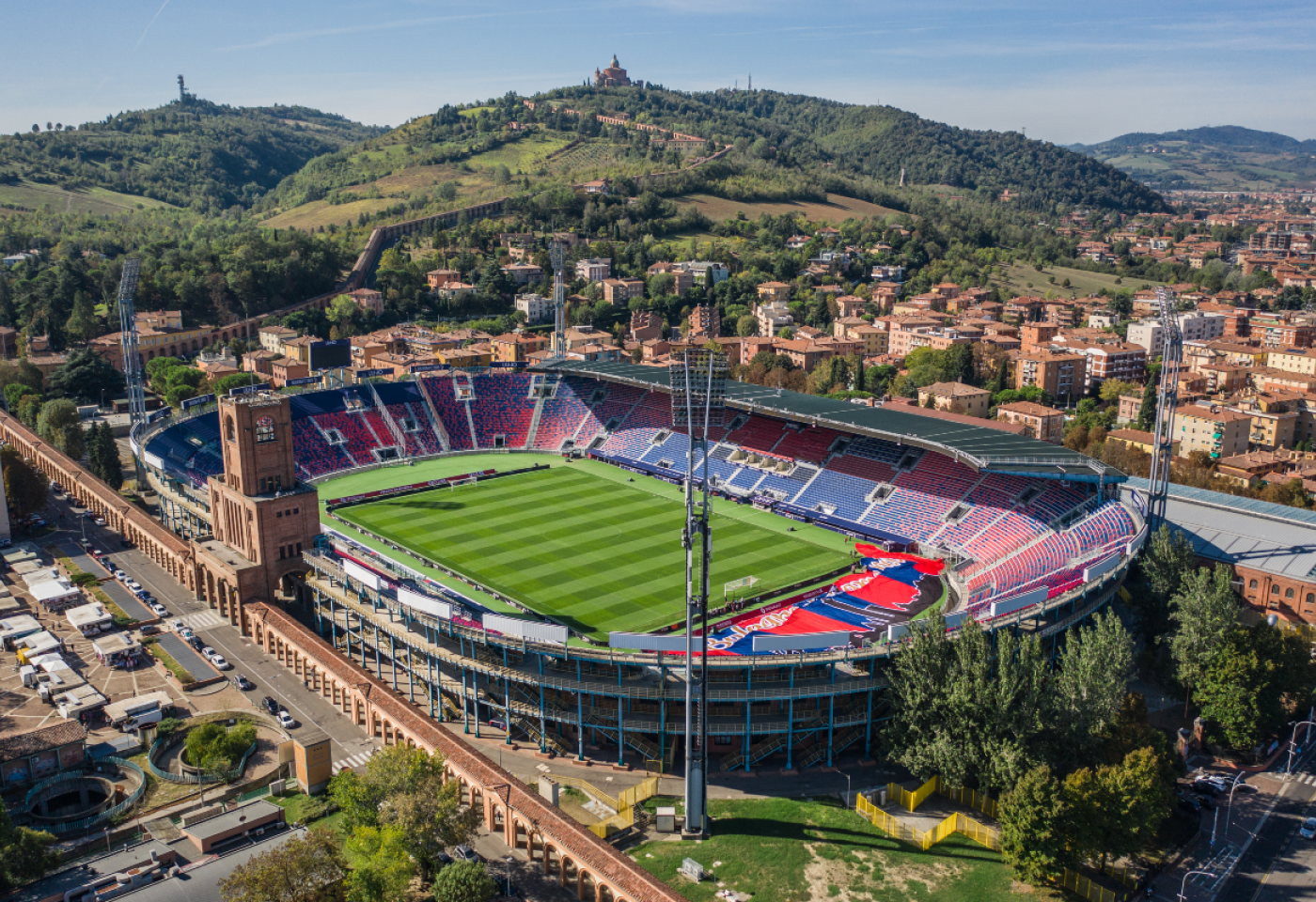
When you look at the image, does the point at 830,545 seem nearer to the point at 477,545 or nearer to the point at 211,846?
the point at 477,545

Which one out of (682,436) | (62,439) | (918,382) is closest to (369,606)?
(682,436)

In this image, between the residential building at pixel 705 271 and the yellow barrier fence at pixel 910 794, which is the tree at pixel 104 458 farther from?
the residential building at pixel 705 271

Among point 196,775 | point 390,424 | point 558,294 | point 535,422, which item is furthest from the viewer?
point 558,294

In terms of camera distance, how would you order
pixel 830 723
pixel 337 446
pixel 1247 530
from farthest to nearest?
1. pixel 337 446
2. pixel 1247 530
3. pixel 830 723

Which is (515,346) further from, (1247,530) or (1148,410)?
(1247,530)

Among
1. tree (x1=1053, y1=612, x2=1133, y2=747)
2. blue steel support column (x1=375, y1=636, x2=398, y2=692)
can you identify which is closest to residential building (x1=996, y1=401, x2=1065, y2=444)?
tree (x1=1053, y1=612, x2=1133, y2=747)

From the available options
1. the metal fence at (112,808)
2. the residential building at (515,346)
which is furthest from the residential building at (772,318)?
the metal fence at (112,808)

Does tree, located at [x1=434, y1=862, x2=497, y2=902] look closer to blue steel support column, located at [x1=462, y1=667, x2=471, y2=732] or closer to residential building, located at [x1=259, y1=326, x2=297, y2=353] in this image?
blue steel support column, located at [x1=462, y1=667, x2=471, y2=732]

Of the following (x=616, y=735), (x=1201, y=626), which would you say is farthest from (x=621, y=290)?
(x=1201, y=626)
